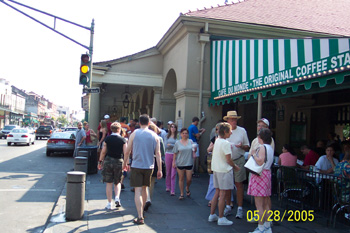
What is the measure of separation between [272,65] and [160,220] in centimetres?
472

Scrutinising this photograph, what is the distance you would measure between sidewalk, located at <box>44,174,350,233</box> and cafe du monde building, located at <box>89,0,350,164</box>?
247 centimetres

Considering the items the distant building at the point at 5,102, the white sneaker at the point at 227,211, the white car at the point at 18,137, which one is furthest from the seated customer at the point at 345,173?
the distant building at the point at 5,102

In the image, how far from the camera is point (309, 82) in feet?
19.5

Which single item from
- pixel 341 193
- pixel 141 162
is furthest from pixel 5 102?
pixel 341 193

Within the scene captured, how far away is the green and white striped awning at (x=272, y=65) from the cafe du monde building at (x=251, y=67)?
24mm

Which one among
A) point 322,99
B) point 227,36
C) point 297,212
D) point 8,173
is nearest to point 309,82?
point 297,212

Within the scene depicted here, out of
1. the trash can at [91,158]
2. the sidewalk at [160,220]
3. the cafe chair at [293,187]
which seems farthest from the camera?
the trash can at [91,158]

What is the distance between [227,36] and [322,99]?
435 centimetres

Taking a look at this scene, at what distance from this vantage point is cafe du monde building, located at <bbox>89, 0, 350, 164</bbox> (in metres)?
7.19

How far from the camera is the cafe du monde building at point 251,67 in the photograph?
7191 mm

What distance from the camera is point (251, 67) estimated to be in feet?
28.8

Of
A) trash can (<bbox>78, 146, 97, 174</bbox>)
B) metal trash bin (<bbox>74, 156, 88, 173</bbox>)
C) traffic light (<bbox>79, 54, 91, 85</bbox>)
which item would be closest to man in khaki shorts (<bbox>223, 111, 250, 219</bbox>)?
metal trash bin (<bbox>74, 156, 88, 173</bbox>)

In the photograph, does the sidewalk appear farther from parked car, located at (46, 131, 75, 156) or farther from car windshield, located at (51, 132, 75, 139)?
car windshield, located at (51, 132, 75, 139)
